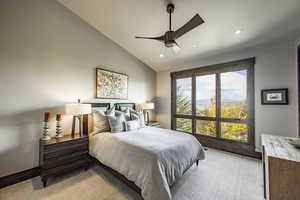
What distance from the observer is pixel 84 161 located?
2.59 metres

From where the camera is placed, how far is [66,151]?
237 cm

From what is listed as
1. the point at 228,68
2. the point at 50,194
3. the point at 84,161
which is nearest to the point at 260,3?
the point at 228,68

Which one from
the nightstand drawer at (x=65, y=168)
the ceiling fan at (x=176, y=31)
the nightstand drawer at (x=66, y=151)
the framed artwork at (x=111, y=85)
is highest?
the ceiling fan at (x=176, y=31)

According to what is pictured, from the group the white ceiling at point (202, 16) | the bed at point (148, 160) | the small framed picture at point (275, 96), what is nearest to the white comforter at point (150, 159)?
the bed at point (148, 160)

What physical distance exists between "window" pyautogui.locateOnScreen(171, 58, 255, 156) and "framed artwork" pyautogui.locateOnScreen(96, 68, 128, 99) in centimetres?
203

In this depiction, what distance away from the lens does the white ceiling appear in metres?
2.25

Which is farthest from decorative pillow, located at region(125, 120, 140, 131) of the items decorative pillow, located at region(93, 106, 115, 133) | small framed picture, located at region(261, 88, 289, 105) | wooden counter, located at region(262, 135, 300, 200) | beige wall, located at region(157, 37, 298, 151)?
small framed picture, located at region(261, 88, 289, 105)

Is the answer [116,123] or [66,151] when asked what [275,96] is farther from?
[66,151]

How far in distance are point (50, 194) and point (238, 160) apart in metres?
3.84

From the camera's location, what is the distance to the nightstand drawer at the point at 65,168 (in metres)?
2.13

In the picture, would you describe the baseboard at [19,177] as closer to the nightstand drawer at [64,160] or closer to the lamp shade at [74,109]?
the nightstand drawer at [64,160]

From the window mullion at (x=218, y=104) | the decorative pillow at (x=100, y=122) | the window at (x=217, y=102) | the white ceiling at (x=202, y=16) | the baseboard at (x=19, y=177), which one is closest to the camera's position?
the baseboard at (x=19, y=177)

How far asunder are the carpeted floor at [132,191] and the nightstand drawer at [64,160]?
0.29 meters

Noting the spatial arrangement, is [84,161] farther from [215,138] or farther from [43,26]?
[215,138]
